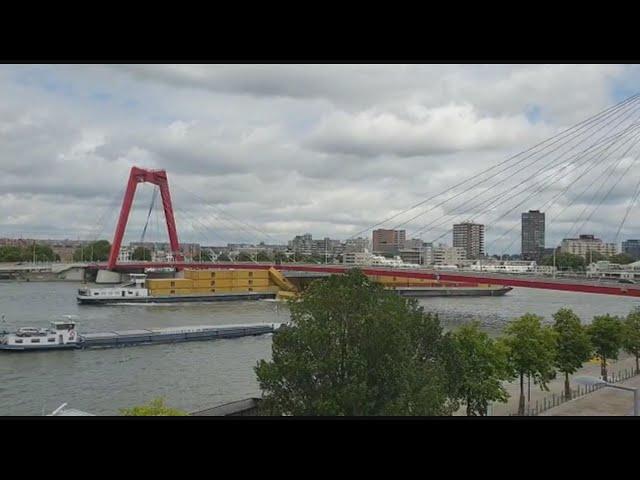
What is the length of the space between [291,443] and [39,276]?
23035 mm

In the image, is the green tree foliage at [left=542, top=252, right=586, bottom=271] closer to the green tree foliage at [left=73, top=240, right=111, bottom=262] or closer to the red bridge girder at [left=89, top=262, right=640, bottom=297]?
the red bridge girder at [left=89, top=262, right=640, bottom=297]

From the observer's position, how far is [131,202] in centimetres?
1748

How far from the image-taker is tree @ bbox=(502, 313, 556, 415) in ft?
17.2

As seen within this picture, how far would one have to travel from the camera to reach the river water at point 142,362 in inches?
216

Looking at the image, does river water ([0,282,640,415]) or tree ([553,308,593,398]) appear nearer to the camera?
river water ([0,282,640,415])

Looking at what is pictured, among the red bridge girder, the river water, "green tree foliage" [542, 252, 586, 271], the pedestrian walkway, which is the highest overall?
"green tree foliage" [542, 252, 586, 271]

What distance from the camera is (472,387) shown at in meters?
4.35

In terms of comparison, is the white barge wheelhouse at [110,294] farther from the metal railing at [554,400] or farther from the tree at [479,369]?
the metal railing at [554,400]

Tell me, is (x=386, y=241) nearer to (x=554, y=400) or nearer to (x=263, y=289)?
(x=263, y=289)

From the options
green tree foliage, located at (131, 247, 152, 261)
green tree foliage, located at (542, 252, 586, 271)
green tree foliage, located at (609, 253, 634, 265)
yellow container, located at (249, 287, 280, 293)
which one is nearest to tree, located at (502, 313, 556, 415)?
yellow container, located at (249, 287, 280, 293)

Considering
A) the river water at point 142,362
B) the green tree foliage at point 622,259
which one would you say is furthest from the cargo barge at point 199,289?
the green tree foliage at point 622,259

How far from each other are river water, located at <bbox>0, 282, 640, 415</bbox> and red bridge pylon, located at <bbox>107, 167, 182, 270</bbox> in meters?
3.38
